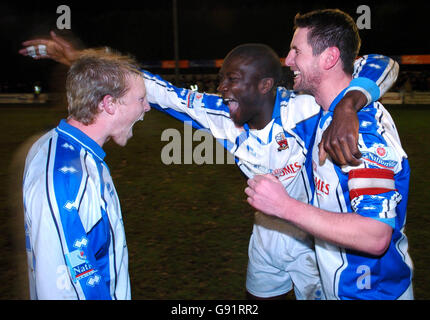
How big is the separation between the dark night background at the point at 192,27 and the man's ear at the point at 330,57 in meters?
33.6

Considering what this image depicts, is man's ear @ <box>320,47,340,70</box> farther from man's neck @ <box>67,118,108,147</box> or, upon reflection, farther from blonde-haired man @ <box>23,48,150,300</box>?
man's neck @ <box>67,118,108,147</box>

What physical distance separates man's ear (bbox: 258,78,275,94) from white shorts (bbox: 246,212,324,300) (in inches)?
37.2

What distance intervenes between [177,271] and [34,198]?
2707 mm

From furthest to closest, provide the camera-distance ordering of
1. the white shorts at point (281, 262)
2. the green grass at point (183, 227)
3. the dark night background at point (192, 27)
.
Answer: the dark night background at point (192, 27), the green grass at point (183, 227), the white shorts at point (281, 262)

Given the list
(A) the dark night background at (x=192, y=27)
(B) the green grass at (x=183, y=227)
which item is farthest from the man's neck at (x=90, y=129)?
(A) the dark night background at (x=192, y=27)

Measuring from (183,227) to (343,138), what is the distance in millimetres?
3803

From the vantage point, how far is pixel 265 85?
10.8ft

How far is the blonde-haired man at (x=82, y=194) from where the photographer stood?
5.36ft

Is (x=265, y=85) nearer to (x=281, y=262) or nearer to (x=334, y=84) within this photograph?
(x=334, y=84)

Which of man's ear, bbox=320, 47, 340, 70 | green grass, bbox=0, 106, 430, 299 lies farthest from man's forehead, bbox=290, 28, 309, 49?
green grass, bbox=0, 106, 430, 299

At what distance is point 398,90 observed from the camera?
79.3 ft

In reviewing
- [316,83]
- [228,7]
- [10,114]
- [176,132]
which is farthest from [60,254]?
[228,7]

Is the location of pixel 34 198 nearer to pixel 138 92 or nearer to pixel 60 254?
pixel 60 254

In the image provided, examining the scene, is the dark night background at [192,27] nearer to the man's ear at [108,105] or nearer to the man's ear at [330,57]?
the man's ear at [330,57]
